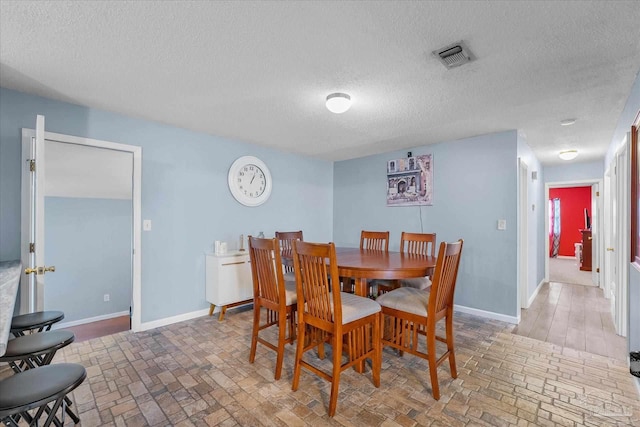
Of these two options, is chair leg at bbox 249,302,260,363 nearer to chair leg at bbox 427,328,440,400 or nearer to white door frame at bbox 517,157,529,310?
chair leg at bbox 427,328,440,400

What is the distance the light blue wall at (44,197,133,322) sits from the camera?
13.0 feet

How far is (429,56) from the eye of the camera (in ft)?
6.15

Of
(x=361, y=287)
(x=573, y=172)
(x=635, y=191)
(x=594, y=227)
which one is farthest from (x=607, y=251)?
(x=361, y=287)

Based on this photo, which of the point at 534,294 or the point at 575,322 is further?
the point at 534,294

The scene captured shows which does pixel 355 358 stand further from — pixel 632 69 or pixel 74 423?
pixel 632 69

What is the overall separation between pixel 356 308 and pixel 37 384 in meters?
1.61

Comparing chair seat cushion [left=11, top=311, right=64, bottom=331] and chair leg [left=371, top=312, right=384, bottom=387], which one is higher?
chair seat cushion [left=11, top=311, right=64, bottom=331]

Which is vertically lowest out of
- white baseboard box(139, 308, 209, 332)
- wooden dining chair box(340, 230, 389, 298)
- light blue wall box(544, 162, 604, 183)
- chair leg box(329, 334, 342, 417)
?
white baseboard box(139, 308, 209, 332)

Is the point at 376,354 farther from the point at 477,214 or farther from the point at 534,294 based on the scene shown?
the point at 534,294

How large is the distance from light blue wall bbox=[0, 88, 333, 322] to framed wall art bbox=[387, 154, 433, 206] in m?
1.75

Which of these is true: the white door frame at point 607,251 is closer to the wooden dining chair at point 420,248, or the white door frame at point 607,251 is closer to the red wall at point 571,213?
the wooden dining chair at point 420,248

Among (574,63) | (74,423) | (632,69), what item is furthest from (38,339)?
(632,69)

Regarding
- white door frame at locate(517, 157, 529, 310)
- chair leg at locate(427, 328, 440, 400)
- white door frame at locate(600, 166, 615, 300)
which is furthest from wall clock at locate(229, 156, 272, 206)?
white door frame at locate(600, 166, 615, 300)

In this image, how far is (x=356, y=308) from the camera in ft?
6.47
